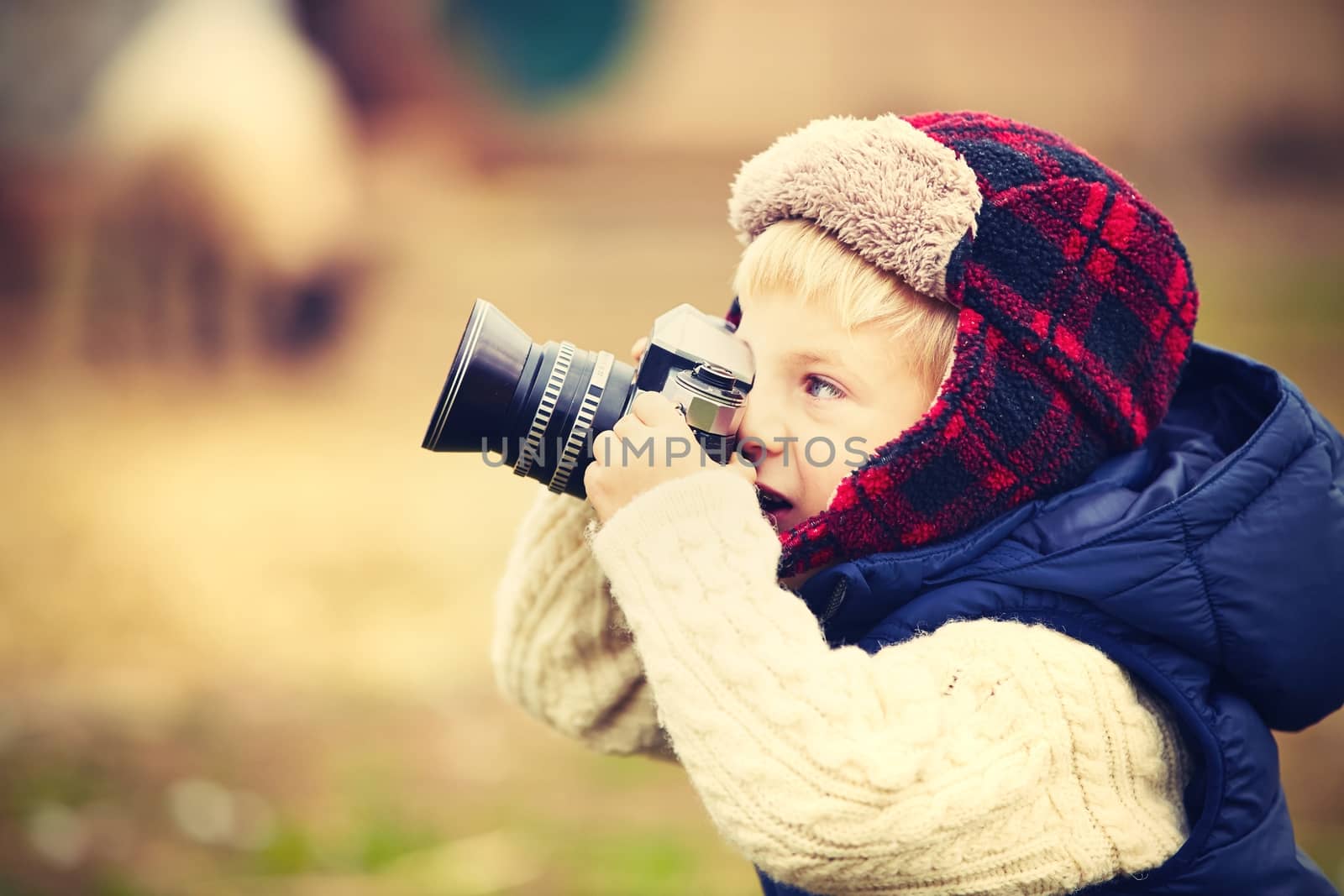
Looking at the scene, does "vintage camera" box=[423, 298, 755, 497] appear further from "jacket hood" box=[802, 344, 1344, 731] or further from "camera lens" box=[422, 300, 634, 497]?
"jacket hood" box=[802, 344, 1344, 731]

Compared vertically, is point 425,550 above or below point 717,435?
above

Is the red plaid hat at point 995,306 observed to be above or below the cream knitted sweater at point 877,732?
above

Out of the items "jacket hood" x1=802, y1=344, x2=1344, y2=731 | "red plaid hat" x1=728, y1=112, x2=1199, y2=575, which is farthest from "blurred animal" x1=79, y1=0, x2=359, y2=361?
"jacket hood" x1=802, y1=344, x2=1344, y2=731

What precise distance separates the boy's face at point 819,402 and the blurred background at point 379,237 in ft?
5.52

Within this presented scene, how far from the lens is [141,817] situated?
2072mm

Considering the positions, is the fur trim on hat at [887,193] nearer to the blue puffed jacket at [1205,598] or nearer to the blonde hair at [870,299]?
the blonde hair at [870,299]

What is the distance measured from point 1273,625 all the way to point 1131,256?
0.32 meters

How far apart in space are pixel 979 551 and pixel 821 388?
0.19 m

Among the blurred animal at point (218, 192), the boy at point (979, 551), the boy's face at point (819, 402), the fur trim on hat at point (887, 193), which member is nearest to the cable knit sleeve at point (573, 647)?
the boy at point (979, 551)

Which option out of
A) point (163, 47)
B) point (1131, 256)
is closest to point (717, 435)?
point (1131, 256)

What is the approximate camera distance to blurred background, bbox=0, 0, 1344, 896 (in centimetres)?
281

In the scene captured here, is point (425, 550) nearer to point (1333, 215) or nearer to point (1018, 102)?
point (1018, 102)

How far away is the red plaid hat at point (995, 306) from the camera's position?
0.87m

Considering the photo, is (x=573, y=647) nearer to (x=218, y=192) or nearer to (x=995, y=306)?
(x=995, y=306)
